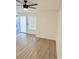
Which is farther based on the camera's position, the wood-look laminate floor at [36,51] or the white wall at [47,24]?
the white wall at [47,24]

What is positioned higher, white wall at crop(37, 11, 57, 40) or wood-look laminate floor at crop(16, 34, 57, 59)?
white wall at crop(37, 11, 57, 40)

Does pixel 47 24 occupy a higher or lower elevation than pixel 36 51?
higher

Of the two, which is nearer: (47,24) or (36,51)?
(36,51)

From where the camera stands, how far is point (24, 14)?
35.7 ft

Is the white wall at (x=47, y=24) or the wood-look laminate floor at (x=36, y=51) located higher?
the white wall at (x=47, y=24)

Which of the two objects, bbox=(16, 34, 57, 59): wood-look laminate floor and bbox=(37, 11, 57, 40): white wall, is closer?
bbox=(16, 34, 57, 59): wood-look laminate floor
